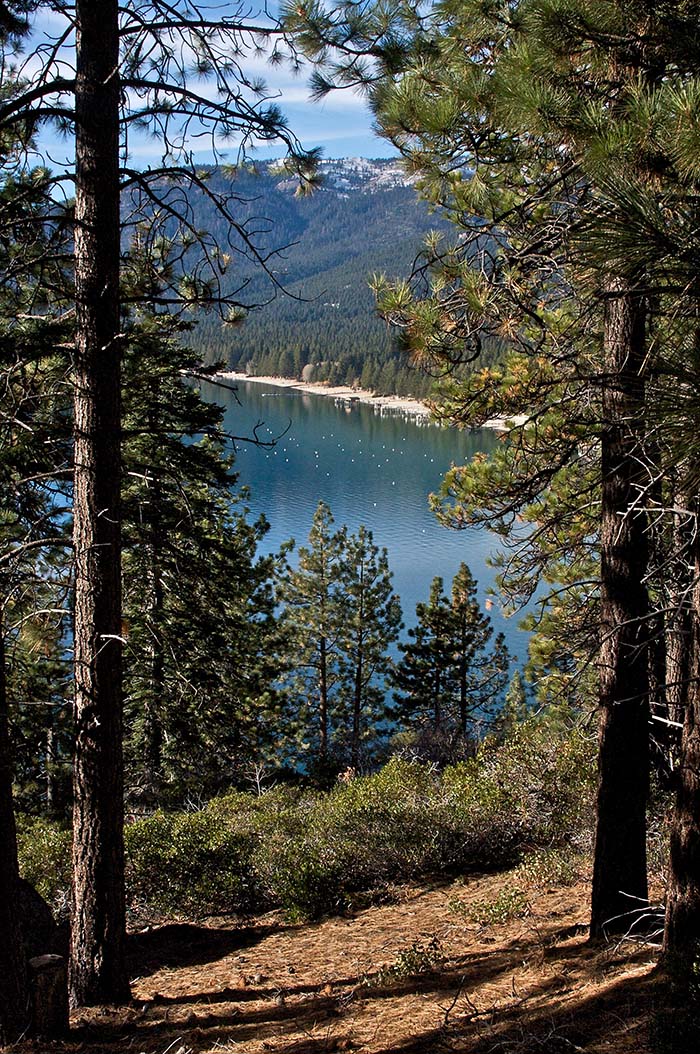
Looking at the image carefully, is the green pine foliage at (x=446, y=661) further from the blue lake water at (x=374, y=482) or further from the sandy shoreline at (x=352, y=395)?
the sandy shoreline at (x=352, y=395)

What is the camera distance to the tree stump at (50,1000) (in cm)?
364

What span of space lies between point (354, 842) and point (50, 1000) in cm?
293

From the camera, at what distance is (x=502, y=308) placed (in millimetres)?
4438

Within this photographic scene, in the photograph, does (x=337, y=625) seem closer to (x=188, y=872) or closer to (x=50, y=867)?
(x=50, y=867)

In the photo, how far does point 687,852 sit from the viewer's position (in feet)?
10.6

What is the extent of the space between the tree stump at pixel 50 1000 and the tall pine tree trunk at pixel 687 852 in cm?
263

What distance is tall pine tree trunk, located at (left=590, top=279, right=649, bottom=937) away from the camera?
4.12 meters

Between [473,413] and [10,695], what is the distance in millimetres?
3822

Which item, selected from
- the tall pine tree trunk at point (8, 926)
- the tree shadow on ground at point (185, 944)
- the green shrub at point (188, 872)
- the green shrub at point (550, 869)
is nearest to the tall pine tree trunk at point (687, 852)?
the green shrub at point (550, 869)

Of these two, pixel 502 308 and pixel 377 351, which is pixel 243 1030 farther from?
pixel 377 351

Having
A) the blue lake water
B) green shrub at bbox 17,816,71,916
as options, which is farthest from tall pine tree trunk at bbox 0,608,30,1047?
the blue lake water

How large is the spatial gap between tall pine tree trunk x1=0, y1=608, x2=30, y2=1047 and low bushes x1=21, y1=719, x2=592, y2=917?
2346 mm

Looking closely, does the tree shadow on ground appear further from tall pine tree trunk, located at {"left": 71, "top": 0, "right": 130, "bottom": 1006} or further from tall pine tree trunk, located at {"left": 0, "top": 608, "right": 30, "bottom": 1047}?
tall pine tree trunk, located at {"left": 0, "top": 608, "right": 30, "bottom": 1047}

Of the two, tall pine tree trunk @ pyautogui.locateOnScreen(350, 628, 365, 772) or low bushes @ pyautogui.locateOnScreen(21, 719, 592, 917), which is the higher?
low bushes @ pyautogui.locateOnScreen(21, 719, 592, 917)
